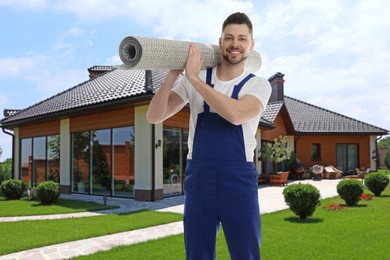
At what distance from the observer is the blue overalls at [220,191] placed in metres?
2.10

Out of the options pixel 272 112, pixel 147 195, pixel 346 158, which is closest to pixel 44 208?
pixel 147 195

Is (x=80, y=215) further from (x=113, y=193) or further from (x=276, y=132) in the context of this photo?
(x=276, y=132)

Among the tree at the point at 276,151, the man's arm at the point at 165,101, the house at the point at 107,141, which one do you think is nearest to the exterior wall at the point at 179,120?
the house at the point at 107,141

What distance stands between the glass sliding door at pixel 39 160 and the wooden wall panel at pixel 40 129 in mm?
272

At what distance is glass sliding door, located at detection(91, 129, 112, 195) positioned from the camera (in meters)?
12.8

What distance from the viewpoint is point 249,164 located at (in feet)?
7.11

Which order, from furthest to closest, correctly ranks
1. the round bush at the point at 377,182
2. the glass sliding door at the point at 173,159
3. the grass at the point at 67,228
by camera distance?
the round bush at the point at 377,182
the glass sliding door at the point at 173,159
the grass at the point at 67,228

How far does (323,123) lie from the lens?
78.0 ft

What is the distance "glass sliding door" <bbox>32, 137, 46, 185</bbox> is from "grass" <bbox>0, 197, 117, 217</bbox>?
4546mm

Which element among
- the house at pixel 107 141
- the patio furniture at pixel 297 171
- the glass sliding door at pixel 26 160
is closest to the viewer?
the house at pixel 107 141

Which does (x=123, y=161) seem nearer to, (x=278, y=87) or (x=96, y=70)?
(x=96, y=70)

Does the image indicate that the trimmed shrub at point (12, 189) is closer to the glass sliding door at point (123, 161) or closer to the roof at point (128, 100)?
the roof at point (128, 100)

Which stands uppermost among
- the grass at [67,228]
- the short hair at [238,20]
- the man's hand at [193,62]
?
the short hair at [238,20]

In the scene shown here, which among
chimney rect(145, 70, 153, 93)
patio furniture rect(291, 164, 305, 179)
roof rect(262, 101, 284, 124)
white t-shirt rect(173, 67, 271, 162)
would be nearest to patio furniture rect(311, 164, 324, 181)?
patio furniture rect(291, 164, 305, 179)
